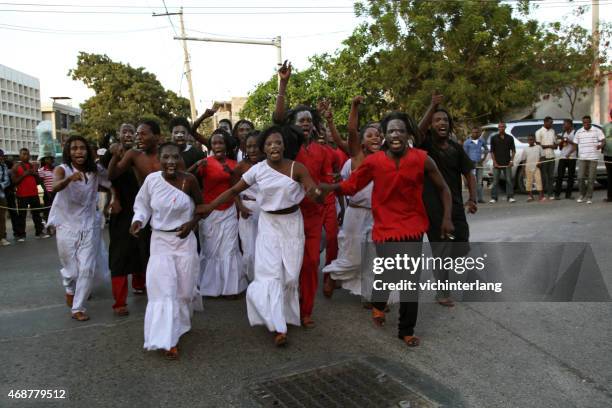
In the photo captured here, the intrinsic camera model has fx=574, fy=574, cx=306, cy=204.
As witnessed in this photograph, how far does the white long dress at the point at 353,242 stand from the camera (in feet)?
19.0

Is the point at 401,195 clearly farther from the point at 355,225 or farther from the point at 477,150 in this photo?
the point at 477,150

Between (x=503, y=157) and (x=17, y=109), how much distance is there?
179 feet

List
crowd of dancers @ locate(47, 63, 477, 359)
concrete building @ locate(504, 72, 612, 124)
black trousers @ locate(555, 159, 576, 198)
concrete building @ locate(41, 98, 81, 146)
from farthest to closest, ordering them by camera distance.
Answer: concrete building @ locate(41, 98, 81, 146), concrete building @ locate(504, 72, 612, 124), black trousers @ locate(555, 159, 576, 198), crowd of dancers @ locate(47, 63, 477, 359)

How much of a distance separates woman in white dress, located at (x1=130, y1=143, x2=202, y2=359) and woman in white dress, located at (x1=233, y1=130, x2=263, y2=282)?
121 cm

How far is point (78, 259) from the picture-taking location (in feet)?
18.2

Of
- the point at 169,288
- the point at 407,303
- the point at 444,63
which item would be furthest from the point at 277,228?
the point at 444,63

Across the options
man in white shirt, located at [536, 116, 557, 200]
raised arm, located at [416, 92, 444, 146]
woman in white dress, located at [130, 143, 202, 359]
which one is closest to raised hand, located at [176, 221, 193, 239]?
woman in white dress, located at [130, 143, 202, 359]

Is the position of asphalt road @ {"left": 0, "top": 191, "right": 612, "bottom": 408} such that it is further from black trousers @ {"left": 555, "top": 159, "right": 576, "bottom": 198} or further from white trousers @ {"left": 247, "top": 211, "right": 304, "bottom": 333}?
black trousers @ {"left": 555, "top": 159, "right": 576, "bottom": 198}

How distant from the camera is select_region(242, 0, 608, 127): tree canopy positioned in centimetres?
1789

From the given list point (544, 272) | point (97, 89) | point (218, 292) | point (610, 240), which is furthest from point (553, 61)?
point (97, 89)

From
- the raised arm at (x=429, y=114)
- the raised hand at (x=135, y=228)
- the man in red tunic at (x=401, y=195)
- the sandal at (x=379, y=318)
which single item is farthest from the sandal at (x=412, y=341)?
the raised hand at (x=135, y=228)

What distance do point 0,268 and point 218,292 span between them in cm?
428

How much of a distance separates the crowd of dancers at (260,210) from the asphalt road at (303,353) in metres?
0.20

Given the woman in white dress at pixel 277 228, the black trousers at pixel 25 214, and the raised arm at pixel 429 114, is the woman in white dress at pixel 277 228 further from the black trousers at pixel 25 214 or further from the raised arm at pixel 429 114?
the black trousers at pixel 25 214
